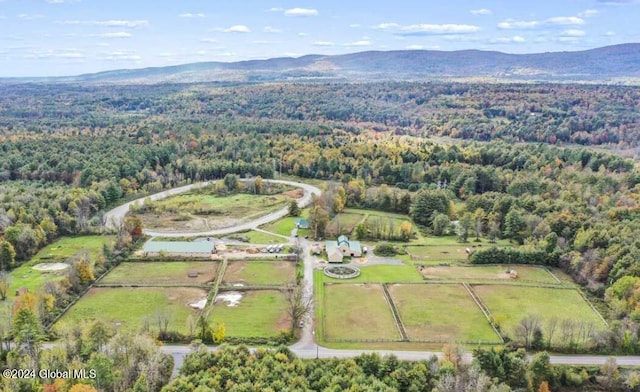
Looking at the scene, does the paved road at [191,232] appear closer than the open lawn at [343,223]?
No

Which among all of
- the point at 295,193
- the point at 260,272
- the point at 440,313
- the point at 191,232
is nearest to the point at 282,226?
the point at 191,232

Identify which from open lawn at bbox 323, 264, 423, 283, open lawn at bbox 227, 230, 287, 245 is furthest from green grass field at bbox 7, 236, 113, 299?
open lawn at bbox 323, 264, 423, 283

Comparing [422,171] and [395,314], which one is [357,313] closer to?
[395,314]

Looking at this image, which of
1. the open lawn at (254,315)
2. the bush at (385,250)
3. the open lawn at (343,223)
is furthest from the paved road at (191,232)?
the open lawn at (254,315)

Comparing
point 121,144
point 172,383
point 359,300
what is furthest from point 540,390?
point 121,144

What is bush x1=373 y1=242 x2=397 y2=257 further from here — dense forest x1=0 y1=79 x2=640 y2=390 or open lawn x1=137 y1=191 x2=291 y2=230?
open lawn x1=137 y1=191 x2=291 y2=230

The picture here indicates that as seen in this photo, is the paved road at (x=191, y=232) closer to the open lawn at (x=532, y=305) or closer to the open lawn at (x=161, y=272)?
the open lawn at (x=161, y=272)
